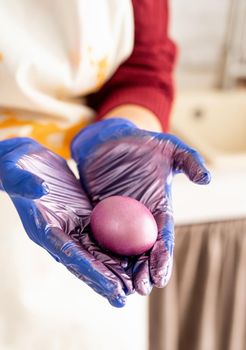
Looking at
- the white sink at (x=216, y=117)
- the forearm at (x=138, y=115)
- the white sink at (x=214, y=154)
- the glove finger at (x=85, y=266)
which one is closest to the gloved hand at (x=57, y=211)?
the glove finger at (x=85, y=266)

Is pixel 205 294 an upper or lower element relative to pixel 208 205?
lower

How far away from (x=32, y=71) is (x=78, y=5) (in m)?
0.08

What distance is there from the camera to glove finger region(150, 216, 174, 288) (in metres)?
0.33

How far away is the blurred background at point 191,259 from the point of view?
49cm

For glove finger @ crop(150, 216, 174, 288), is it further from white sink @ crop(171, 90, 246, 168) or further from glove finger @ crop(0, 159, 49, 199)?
white sink @ crop(171, 90, 246, 168)

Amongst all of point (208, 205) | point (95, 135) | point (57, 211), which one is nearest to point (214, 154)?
point (208, 205)

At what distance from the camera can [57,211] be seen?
38cm

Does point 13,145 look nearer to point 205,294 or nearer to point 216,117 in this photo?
point 205,294

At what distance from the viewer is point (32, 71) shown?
1.70 ft

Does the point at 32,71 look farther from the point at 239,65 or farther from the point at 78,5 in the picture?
the point at 239,65

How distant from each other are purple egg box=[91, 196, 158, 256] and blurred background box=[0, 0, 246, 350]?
116 millimetres

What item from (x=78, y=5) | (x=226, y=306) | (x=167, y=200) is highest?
(x=78, y=5)

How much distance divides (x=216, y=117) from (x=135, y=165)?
2.18ft

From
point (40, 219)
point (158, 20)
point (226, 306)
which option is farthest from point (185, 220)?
point (40, 219)
